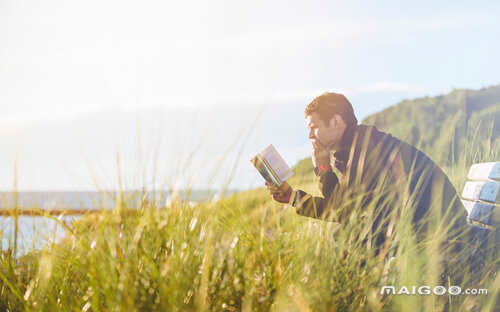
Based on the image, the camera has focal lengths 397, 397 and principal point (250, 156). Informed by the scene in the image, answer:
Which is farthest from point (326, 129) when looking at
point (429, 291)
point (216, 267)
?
point (216, 267)

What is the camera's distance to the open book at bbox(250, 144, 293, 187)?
2.93m

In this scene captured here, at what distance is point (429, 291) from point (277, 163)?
1322mm

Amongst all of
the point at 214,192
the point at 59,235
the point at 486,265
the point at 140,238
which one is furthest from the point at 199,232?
the point at 486,265

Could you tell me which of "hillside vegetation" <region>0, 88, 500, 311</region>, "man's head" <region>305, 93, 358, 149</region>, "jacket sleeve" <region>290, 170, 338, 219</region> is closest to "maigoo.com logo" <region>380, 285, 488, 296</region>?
"hillside vegetation" <region>0, 88, 500, 311</region>

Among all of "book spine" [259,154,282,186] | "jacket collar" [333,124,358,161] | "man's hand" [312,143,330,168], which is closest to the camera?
"book spine" [259,154,282,186]

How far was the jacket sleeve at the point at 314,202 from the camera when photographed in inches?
107

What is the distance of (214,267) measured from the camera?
6.97 ft

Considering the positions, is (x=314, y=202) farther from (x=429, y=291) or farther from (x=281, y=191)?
(x=429, y=291)

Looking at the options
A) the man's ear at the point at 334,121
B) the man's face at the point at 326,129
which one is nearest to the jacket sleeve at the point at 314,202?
the man's face at the point at 326,129

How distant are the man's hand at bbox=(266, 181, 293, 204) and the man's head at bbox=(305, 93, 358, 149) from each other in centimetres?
49

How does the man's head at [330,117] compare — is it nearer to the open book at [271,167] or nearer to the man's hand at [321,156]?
the man's hand at [321,156]

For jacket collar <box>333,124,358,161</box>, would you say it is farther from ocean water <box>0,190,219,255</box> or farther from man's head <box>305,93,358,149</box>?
ocean water <box>0,190,219,255</box>

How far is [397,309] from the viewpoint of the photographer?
2395 mm

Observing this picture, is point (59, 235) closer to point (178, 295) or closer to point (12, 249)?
point (12, 249)
